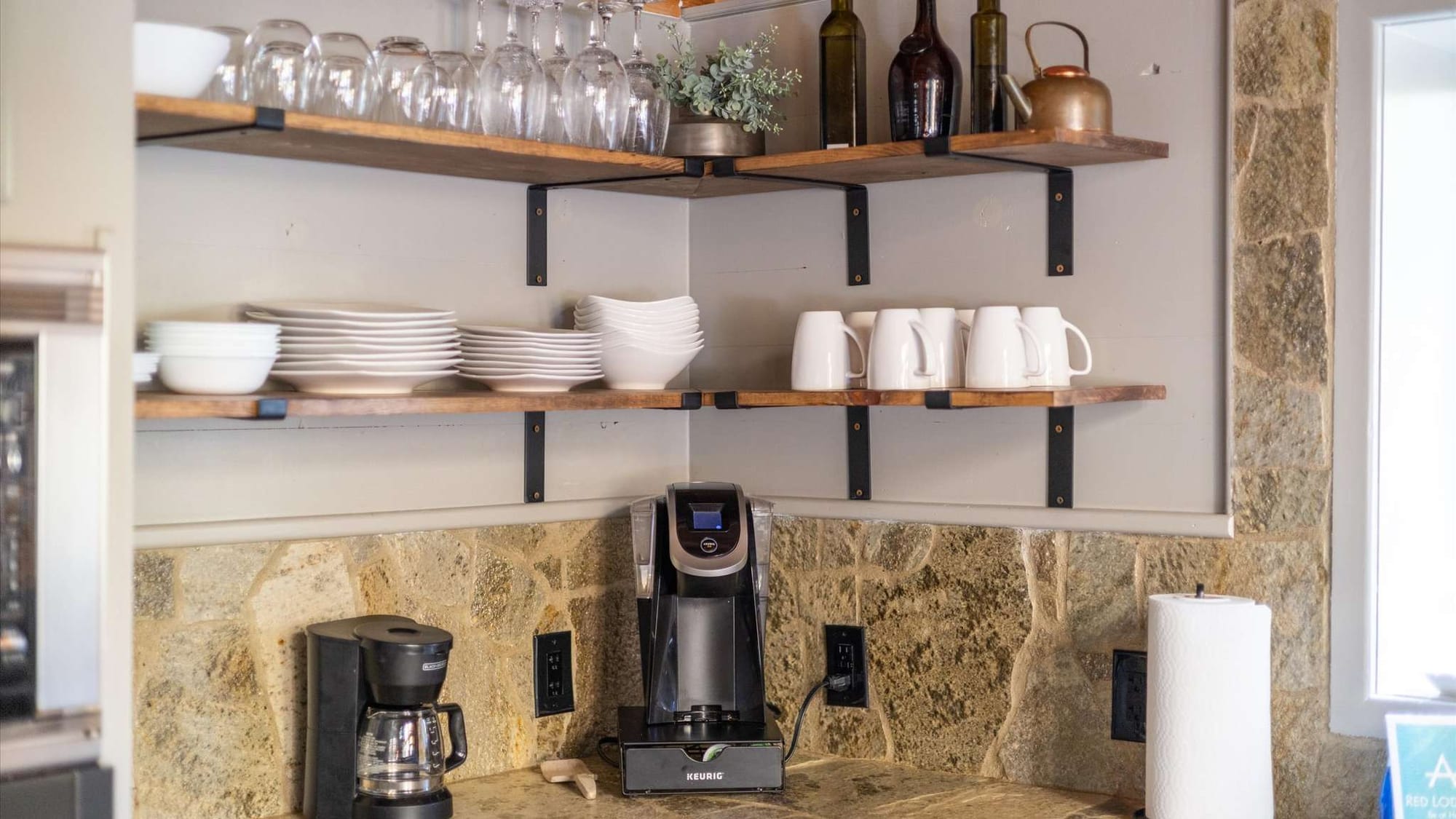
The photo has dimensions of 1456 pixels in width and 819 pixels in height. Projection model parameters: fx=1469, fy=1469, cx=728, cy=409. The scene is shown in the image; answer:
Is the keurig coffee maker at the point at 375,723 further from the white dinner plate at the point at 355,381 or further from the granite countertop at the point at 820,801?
the white dinner plate at the point at 355,381

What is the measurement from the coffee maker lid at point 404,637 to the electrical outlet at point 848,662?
0.78 meters

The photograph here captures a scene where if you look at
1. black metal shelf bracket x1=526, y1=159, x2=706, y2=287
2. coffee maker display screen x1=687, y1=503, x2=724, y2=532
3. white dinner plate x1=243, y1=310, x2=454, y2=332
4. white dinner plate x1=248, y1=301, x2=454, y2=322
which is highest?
black metal shelf bracket x1=526, y1=159, x2=706, y2=287

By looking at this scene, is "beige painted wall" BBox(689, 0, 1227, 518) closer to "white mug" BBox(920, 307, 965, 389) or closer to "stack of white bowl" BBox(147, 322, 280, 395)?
"white mug" BBox(920, 307, 965, 389)

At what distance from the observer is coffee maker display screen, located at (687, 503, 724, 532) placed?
241 cm

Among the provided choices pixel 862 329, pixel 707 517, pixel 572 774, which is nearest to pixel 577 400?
pixel 707 517

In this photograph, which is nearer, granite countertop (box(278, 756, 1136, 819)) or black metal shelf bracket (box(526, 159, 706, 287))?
granite countertop (box(278, 756, 1136, 819))

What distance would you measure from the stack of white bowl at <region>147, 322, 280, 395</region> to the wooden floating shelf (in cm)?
2

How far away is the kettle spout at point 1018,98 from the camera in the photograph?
2.15 m

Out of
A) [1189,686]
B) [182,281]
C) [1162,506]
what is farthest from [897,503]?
[182,281]

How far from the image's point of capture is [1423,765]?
202 centimetres

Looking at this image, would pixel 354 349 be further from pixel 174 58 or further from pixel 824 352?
→ pixel 824 352

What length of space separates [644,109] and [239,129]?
0.70 meters

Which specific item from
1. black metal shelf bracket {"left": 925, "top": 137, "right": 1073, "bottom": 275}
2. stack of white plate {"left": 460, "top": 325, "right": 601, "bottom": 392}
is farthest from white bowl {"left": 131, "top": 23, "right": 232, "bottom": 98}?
black metal shelf bracket {"left": 925, "top": 137, "right": 1073, "bottom": 275}

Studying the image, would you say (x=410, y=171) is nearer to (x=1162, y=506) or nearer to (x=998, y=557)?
(x=998, y=557)
